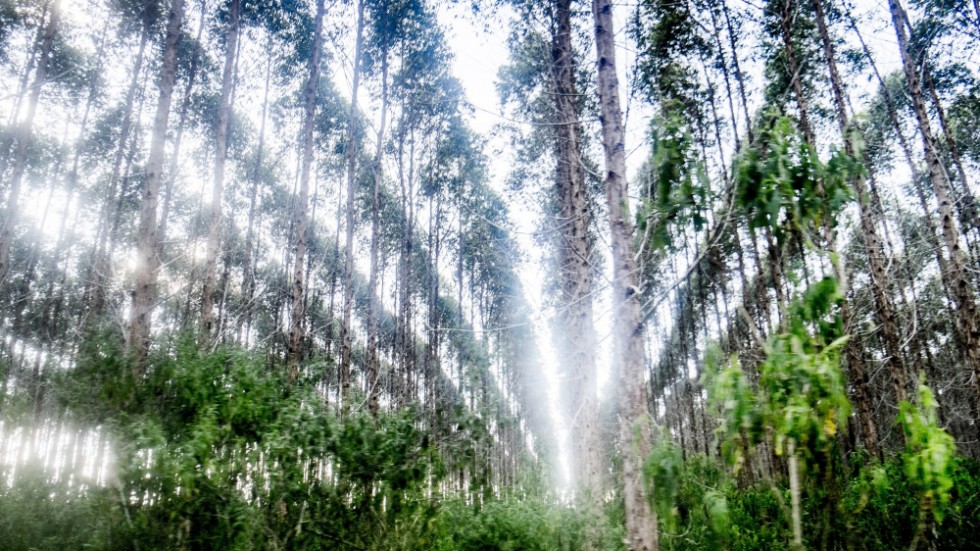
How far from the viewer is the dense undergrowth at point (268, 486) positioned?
4555 millimetres

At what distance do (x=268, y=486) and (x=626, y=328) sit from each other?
13.1 feet

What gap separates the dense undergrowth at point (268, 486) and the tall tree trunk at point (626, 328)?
6.49ft

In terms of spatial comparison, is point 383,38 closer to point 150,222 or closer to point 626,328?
point 150,222

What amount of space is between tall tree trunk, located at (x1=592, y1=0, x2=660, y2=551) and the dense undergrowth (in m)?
1.98

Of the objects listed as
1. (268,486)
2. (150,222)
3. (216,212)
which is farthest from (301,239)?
(268,486)

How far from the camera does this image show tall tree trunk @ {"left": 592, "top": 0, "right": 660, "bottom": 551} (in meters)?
2.59

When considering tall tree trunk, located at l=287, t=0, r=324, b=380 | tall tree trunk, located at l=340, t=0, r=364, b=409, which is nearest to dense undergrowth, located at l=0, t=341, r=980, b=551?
tall tree trunk, located at l=287, t=0, r=324, b=380

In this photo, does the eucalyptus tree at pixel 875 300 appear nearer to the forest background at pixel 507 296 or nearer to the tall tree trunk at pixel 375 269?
the forest background at pixel 507 296

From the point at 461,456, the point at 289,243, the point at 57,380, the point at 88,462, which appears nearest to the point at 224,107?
the point at 57,380

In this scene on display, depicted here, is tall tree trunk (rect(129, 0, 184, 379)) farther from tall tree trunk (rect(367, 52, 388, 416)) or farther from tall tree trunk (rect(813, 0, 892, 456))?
tall tree trunk (rect(813, 0, 892, 456))

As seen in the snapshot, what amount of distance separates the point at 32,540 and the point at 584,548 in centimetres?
658

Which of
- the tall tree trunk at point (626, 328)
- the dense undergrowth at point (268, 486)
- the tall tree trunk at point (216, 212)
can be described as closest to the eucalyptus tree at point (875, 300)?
the dense undergrowth at point (268, 486)

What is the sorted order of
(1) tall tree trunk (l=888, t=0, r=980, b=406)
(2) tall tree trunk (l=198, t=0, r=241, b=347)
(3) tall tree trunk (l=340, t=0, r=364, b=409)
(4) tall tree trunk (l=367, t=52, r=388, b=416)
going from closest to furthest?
(1) tall tree trunk (l=888, t=0, r=980, b=406) → (2) tall tree trunk (l=198, t=0, r=241, b=347) → (3) tall tree trunk (l=340, t=0, r=364, b=409) → (4) tall tree trunk (l=367, t=52, r=388, b=416)

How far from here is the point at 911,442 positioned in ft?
7.42
